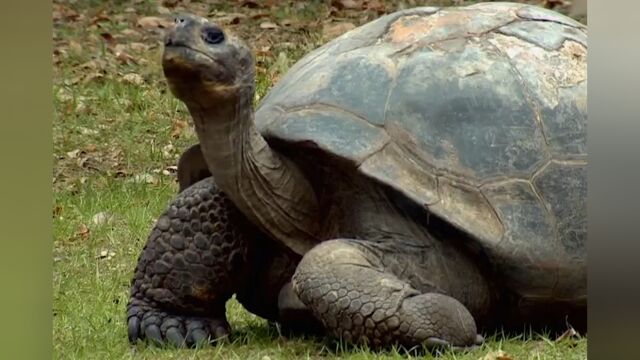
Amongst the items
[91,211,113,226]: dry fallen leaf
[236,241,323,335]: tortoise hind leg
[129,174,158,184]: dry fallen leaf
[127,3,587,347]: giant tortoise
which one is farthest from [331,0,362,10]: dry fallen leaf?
[236,241,323,335]: tortoise hind leg

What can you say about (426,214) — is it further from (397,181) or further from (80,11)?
(80,11)

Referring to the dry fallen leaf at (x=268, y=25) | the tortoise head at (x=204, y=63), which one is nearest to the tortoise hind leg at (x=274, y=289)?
the tortoise head at (x=204, y=63)

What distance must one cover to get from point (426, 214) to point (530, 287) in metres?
0.35

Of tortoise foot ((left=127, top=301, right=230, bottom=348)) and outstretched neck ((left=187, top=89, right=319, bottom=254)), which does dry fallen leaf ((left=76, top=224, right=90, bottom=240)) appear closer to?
tortoise foot ((left=127, top=301, right=230, bottom=348))

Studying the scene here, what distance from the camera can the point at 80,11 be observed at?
1054 cm

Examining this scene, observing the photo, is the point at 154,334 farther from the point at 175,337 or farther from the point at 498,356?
the point at 498,356

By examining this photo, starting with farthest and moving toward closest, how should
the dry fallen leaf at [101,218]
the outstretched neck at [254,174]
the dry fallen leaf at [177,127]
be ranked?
the dry fallen leaf at [177,127] < the dry fallen leaf at [101,218] < the outstretched neck at [254,174]

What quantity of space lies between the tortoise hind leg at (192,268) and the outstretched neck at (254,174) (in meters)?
0.11

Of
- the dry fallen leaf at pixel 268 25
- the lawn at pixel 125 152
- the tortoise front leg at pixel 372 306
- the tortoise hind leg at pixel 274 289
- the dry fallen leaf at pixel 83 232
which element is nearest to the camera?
the tortoise front leg at pixel 372 306

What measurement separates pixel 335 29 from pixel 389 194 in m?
5.96

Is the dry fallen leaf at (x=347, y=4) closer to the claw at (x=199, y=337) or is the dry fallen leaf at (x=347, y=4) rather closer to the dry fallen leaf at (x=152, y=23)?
the dry fallen leaf at (x=152, y=23)

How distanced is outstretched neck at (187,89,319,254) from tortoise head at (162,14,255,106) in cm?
4

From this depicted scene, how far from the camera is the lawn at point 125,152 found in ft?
10.1
